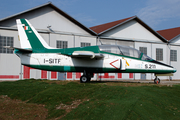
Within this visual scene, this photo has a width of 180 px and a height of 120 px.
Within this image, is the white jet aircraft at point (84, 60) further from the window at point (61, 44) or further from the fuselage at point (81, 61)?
the window at point (61, 44)

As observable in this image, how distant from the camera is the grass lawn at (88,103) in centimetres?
681

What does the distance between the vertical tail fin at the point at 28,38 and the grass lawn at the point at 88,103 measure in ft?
16.9

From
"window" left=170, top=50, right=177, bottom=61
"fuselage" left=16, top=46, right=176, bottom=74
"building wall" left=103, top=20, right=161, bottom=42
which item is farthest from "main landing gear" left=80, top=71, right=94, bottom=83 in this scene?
"window" left=170, top=50, right=177, bottom=61

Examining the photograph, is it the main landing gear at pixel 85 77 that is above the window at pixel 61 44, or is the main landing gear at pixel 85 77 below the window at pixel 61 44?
below

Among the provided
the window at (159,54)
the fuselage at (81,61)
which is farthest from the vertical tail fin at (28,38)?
the window at (159,54)

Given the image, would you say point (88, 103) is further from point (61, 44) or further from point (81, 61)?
point (61, 44)

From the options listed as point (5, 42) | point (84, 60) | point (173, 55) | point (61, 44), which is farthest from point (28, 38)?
point (173, 55)

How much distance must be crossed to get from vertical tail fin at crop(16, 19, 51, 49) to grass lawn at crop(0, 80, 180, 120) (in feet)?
16.9

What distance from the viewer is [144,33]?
3023 cm

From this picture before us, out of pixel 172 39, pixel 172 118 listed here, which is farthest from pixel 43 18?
pixel 172 39

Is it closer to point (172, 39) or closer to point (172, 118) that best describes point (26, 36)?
point (172, 118)

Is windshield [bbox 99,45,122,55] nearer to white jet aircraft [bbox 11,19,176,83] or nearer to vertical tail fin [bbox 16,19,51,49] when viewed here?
white jet aircraft [bbox 11,19,176,83]

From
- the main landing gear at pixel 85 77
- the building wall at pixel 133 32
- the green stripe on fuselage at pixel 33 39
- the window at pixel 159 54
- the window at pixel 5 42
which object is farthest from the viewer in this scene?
the window at pixel 159 54

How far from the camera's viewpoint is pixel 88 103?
7.87m
